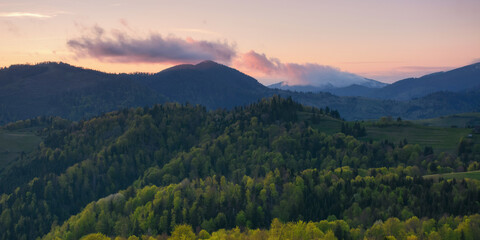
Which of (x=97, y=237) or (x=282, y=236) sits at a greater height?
(x=282, y=236)

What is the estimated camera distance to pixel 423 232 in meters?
138

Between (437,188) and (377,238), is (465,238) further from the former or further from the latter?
(437,188)

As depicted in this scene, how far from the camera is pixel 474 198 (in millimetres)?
164000

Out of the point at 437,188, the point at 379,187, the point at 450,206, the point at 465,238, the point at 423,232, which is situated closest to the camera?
the point at 465,238

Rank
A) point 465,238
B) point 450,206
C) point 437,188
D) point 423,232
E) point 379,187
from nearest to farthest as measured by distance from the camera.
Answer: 1. point 465,238
2. point 423,232
3. point 450,206
4. point 437,188
5. point 379,187

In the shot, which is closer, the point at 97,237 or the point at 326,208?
the point at 97,237

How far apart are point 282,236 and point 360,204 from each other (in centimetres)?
5957

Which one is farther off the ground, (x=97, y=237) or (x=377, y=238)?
(x=377, y=238)

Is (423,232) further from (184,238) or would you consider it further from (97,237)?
(97,237)

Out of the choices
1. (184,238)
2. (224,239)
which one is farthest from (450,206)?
(184,238)

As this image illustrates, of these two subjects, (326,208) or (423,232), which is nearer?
(423,232)

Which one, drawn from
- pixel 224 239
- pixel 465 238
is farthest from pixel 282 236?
pixel 465 238

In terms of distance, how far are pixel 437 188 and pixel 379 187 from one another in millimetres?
25121

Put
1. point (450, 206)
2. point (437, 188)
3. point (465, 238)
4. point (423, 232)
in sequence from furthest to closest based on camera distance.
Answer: point (437, 188), point (450, 206), point (423, 232), point (465, 238)
